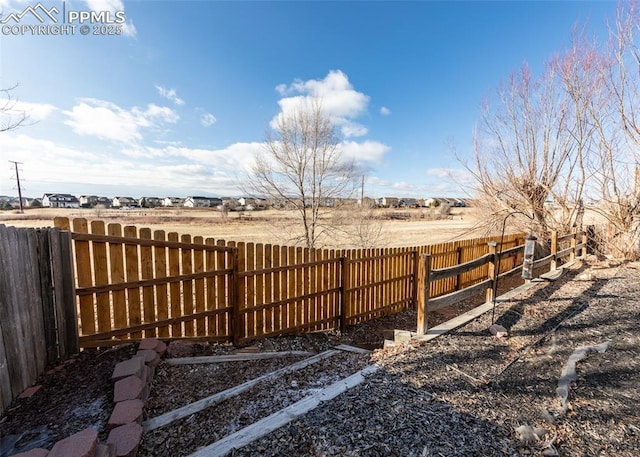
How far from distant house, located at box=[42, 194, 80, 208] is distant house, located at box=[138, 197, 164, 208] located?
11687 millimetres

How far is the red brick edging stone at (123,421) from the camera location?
144cm

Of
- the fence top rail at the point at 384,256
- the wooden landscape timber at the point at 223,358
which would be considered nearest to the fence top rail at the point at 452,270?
the fence top rail at the point at 384,256

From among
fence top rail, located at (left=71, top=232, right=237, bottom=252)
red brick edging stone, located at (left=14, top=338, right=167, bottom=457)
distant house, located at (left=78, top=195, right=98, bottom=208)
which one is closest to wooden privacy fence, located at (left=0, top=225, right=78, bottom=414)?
fence top rail, located at (left=71, top=232, right=237, bottom=252)

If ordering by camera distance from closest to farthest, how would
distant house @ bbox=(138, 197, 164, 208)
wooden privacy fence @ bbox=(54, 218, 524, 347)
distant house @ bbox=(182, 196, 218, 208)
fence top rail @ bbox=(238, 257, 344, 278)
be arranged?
wooden privacy fence @ bbox=(54, 218, 524, 347)
fence top rail @ bbox=(238, 257, 344, 278)
distant house @ bbox=(138, 197, 164, 208)
distant house @ bbox=(182, 196, 218, 208)

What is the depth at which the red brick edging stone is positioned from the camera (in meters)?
1.44

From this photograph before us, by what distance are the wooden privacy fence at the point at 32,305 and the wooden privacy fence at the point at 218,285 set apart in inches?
6.0

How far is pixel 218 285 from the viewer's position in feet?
12.6

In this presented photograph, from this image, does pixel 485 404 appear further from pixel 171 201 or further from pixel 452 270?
pixel 171 201

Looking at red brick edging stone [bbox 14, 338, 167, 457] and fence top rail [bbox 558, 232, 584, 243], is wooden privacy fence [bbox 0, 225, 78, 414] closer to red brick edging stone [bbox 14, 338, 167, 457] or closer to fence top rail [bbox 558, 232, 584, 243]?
red brick edging stone [bbox 14, 338, 167, 457]

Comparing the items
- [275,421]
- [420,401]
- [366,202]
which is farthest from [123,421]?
[366,202]

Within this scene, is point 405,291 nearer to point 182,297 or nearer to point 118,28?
point 182,297

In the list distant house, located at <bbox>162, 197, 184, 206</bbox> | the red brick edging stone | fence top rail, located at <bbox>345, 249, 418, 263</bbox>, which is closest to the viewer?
the red brick edging stone

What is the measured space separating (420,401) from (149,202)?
82338mm

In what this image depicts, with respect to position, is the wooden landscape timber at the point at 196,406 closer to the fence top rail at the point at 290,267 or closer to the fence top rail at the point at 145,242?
the fence top rail at the point at 290,267
